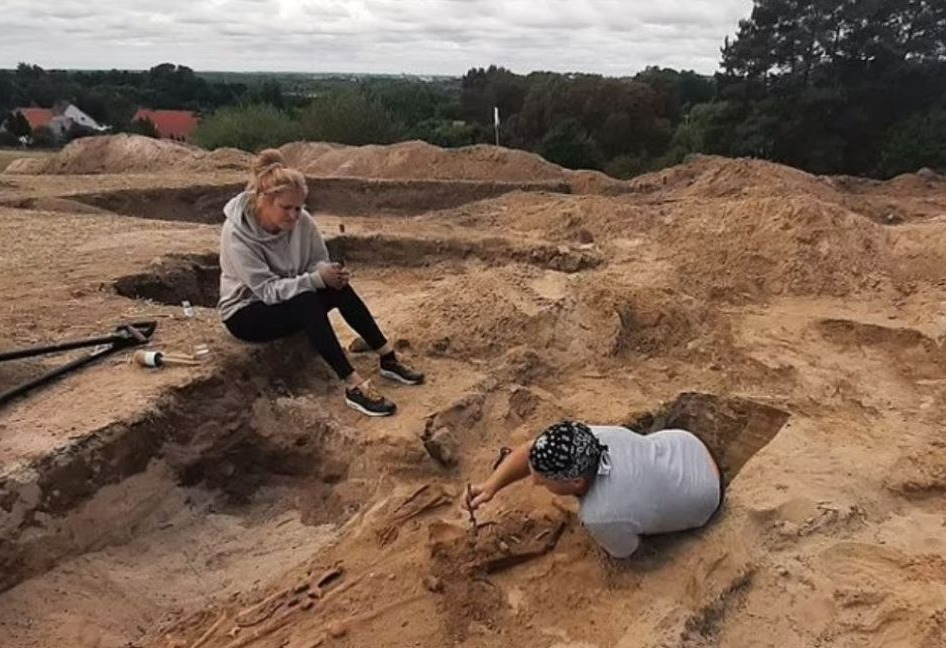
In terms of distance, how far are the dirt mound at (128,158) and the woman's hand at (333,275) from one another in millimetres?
9345

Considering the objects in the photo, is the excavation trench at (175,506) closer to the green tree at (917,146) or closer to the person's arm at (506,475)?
the person's arm at (506,475)

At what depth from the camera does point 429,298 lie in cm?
609

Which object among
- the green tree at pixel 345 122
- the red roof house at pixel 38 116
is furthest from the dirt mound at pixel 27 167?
the red roof house at pixel 38 116

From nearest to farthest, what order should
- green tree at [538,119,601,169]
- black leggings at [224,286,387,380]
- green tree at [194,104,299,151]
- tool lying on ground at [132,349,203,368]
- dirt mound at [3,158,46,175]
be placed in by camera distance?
tool lying on ground at [132,349,203,368]
black leggings at [224,286,387,380]
dirt mound at [3,158,46,175]
green tree at [194,104,299,151]
green tree at [538,119,601,169]

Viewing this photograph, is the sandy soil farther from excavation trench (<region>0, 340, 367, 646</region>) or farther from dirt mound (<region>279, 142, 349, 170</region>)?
dirt mound (<region>279, 142, 349, 170</region>)

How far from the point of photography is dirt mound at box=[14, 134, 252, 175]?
1380 centimetres

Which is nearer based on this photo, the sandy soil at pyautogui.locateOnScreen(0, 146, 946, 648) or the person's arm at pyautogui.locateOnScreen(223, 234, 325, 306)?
the sandy soil at pyautogui.locateOnScreen(0, 146, 946, 648)

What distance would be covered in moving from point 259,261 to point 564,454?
→ 2.25 m

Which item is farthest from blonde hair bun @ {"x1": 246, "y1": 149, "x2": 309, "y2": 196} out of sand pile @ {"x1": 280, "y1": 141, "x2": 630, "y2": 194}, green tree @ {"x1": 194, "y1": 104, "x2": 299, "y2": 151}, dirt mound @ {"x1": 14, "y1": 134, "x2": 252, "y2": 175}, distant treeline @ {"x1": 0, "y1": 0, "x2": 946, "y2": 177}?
distant treeline @ {"x1": 0, "y1": 0, "x2": 946, "y2": 177}

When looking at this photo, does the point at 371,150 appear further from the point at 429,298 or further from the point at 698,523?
the point at 698,523

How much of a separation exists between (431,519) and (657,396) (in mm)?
1771

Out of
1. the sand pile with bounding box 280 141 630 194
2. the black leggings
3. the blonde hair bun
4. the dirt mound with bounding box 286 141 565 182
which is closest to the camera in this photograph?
the blonde hair bun

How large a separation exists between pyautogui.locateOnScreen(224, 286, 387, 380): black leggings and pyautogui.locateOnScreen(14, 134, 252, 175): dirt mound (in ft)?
30.0

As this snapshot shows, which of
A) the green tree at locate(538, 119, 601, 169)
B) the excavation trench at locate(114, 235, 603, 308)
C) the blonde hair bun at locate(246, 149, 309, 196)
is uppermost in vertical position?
the blonde hair bun at locate(246, 149, 309, 196)
